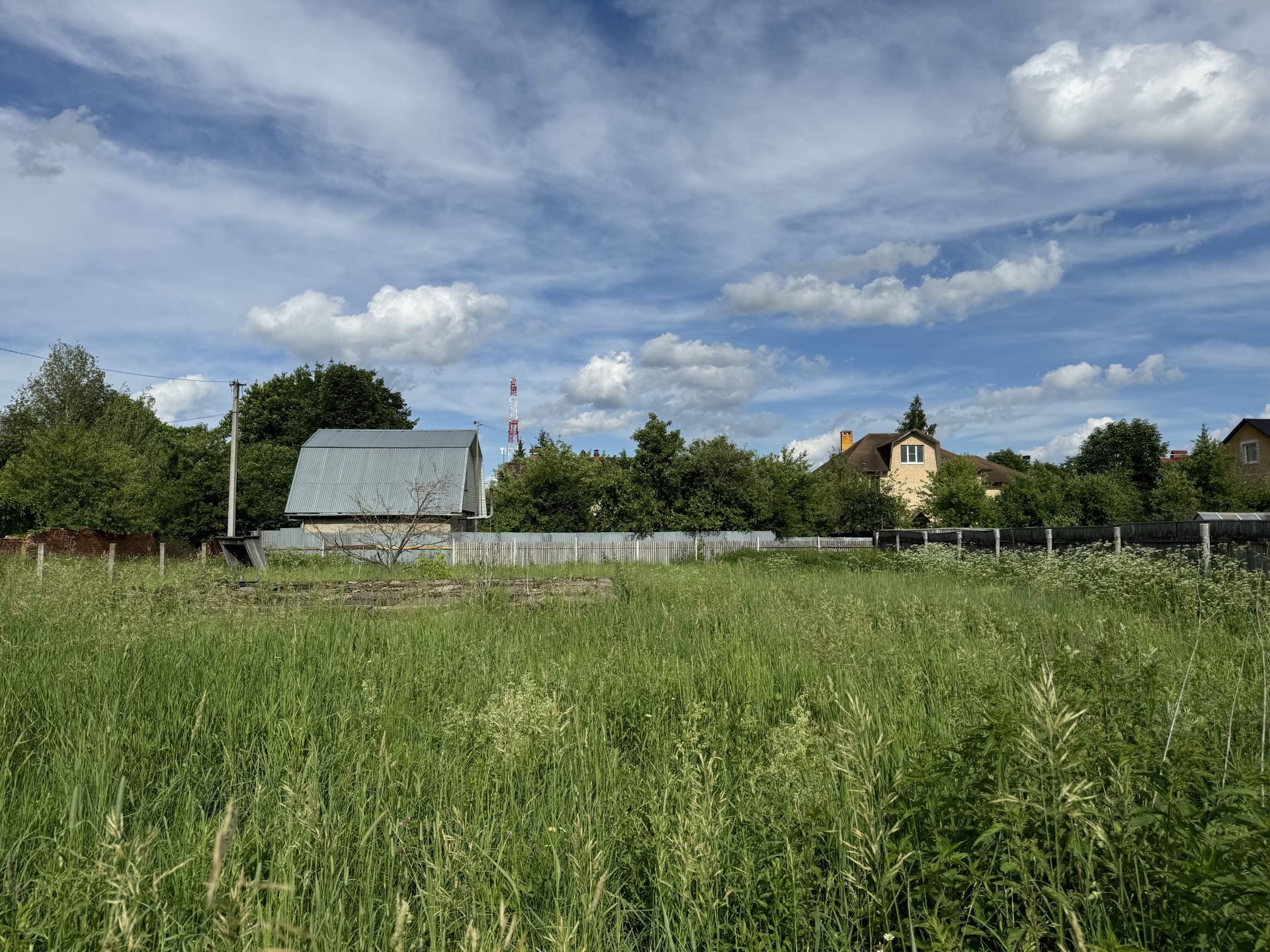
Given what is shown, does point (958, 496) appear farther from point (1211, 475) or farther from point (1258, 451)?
point (1258, 451)

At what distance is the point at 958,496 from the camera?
40656mm

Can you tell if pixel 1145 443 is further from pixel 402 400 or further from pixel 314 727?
pixel 314 727

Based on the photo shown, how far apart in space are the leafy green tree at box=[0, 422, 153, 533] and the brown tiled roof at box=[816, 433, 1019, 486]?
41635 mm

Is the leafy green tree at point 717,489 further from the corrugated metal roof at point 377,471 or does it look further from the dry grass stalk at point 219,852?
the dry grass stalk at point 219,852

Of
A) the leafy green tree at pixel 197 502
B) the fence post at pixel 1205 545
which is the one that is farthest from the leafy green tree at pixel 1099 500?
the leafy green tree at pixel 197 502

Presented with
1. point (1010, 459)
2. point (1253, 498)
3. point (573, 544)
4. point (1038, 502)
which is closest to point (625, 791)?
point (573, 544)

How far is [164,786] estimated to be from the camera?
3215 mm

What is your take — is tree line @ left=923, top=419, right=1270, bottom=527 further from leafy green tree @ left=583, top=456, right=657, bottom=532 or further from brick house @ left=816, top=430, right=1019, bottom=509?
leafy green tree @ left=583, top=456, right=657, bottom=532

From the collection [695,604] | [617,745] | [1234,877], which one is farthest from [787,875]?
[695,604]

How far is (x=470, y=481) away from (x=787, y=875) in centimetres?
3555

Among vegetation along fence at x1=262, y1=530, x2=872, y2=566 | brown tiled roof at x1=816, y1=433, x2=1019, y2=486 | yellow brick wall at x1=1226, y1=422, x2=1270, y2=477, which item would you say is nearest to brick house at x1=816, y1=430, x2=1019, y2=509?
brown tiled roof at x1=816, y1=433, x2=1019, y2=486

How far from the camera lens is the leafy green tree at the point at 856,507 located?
3975cm

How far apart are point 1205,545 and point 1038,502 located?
27942 millimetres

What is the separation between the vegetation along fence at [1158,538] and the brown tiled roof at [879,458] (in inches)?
1233
